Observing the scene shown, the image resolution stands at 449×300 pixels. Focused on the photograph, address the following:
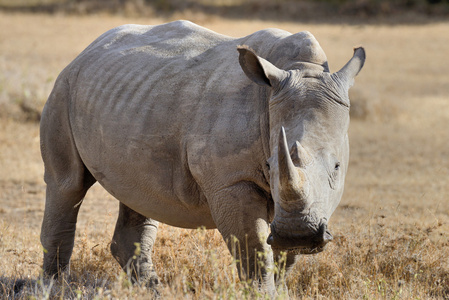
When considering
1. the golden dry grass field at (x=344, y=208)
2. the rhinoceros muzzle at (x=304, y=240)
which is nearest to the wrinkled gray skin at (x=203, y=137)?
the rhinoceros muzzle at (x=304, y=240)

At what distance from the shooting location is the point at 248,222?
406 centimetres

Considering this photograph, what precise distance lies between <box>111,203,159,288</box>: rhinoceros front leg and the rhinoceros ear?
206cm

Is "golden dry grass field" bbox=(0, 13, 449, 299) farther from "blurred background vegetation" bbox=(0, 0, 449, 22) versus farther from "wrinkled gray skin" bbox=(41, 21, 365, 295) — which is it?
"blurred background vegetation" bbox=(0, 0, 449, 22)

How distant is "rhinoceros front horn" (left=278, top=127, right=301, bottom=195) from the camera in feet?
10.9

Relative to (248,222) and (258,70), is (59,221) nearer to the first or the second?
(248,222)

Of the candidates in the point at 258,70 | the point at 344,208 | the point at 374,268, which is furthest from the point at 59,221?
the point at 344,208

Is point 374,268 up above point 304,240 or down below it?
below

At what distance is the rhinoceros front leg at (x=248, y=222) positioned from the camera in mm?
4059

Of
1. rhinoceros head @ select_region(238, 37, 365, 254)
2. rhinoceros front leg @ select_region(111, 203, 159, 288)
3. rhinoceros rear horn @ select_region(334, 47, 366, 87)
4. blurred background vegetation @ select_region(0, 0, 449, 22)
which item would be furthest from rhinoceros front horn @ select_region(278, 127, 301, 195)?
blurred background vegetation @ select_region(0, 0, 449, 22)

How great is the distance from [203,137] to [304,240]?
1.05 metres

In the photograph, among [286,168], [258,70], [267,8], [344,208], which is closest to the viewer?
[286,168]

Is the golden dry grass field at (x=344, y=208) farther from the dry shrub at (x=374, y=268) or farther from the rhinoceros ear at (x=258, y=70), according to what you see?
the rhinoceros ear at (x=258, y=70)

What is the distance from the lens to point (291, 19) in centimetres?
2742

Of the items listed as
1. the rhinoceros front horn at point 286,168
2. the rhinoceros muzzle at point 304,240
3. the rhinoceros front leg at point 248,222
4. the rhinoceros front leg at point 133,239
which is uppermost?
the rhinoceros front horn at point 286,168
